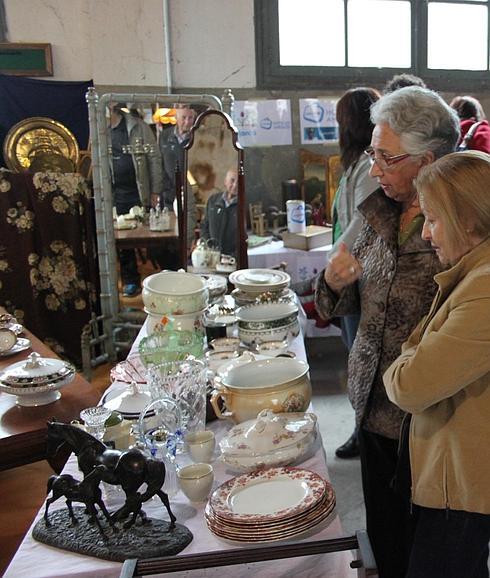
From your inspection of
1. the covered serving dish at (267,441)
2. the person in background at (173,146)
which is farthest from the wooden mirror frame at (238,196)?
the covered serving dish at (267,441)

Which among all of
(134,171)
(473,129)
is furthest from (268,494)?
(134,171)

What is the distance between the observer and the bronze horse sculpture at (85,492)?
112 cm

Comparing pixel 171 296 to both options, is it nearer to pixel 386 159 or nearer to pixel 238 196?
pixel 386 159

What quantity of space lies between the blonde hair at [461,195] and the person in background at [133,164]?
2.40 meters

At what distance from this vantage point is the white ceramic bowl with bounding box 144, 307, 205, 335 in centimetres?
191

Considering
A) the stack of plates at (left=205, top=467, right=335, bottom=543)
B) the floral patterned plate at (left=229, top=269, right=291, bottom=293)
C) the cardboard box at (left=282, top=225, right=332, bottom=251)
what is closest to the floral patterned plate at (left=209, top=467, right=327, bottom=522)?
the stack of plates at (left=205, top=467, right=335, bottom=543)

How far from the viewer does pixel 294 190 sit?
14.0 feet

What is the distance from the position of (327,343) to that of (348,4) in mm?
2241

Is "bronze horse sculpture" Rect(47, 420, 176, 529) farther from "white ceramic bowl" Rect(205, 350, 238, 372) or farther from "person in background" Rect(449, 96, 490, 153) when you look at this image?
"person in background" Rect(449, 96, 490, 153)

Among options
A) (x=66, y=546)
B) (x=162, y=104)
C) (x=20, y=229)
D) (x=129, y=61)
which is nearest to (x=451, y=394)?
(x=66, y=546)

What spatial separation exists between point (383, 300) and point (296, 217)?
2279 millimetres

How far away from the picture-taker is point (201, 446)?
133 cm

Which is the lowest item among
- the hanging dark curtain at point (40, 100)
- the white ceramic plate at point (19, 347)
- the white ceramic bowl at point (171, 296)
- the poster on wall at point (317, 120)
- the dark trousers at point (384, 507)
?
the dark trousers at point (384, 507)

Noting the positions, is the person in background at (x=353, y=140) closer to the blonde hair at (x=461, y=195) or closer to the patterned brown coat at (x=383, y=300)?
the patterned brown coat at (x=383, y=300)
